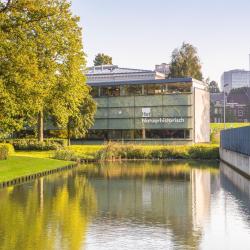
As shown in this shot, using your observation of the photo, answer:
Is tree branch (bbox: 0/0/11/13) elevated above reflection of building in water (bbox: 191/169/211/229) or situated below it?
above

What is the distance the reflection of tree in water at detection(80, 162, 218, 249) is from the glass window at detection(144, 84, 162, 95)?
4186cm

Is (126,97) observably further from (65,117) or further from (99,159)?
(65,117)

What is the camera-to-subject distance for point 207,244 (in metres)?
17.7

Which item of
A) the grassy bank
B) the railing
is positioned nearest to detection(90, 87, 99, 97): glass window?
the grassy bank

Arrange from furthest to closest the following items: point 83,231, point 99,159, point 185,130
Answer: point 185,130 → point 99,159 → point 83,231

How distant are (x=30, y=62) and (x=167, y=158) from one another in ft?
107

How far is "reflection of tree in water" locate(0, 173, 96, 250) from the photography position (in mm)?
18234

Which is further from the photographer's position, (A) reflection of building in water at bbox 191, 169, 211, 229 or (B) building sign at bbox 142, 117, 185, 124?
(B) building sign at bbox 142, 117, 185, 124

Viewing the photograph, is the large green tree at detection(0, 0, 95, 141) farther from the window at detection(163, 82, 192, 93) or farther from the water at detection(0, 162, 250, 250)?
the window at detection(163, 82, 192, 93)

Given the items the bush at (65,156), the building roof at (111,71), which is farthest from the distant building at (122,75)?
the bush at (65,156)

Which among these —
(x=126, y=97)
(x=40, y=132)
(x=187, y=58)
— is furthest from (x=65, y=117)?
(x=187, y=58)

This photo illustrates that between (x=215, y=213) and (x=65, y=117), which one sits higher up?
(x=65, y=117)

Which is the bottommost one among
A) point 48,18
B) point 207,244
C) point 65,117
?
point 207,244

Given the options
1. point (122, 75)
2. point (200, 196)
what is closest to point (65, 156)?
point (200, 196)
